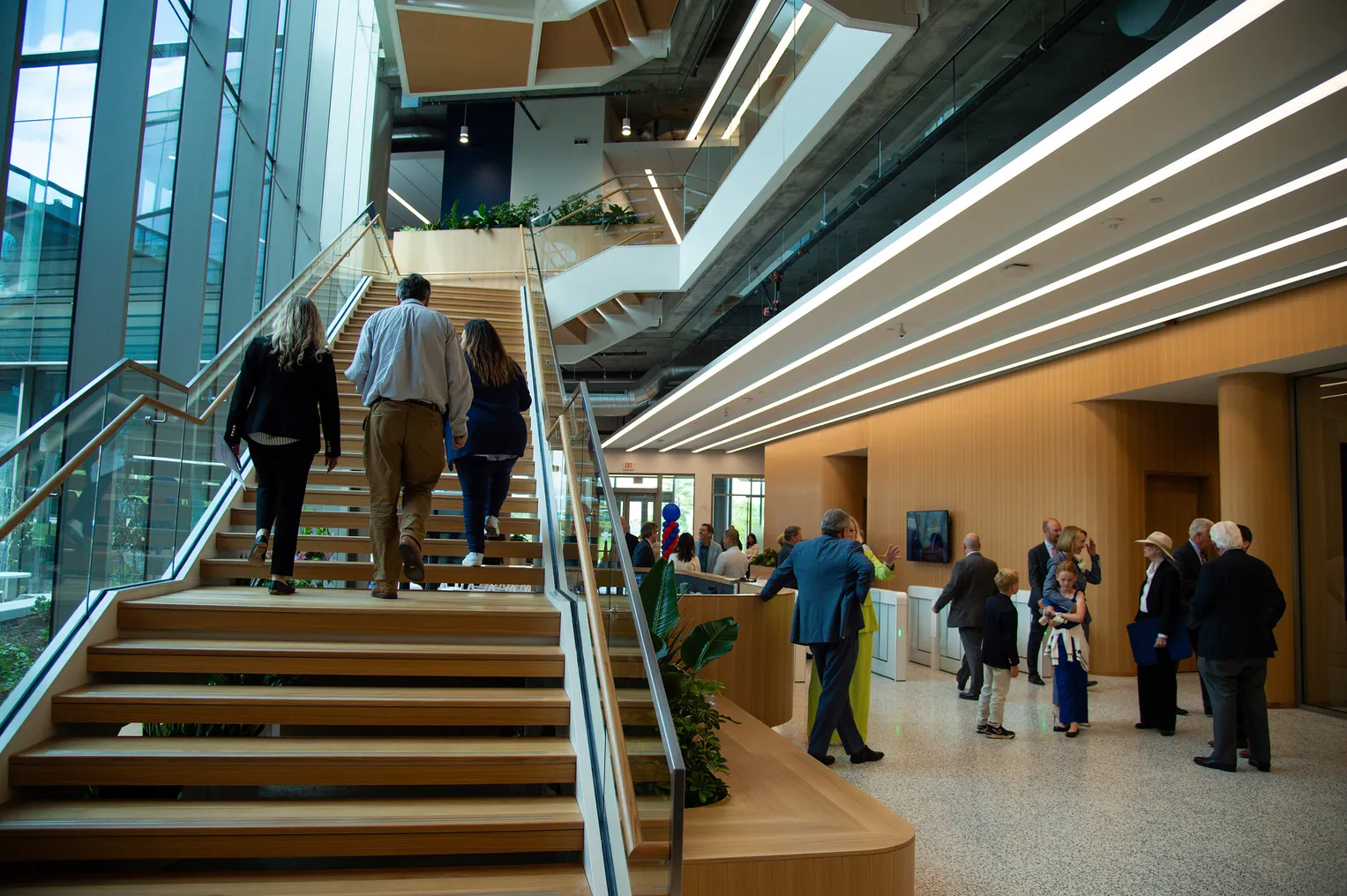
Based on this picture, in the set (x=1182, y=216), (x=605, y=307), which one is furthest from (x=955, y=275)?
(x=605, y=307)

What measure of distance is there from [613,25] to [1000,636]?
12.8m

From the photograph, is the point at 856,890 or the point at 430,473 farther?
the point at 430,473

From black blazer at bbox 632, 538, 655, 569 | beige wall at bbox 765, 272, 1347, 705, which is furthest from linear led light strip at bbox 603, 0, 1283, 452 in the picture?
black blazer at bbox 632, 538, 655, 569

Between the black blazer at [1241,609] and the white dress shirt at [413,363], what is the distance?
5314 millimetres

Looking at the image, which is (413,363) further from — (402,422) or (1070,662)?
(1070,662)

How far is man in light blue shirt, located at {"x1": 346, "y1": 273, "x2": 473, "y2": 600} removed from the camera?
15.2 ft

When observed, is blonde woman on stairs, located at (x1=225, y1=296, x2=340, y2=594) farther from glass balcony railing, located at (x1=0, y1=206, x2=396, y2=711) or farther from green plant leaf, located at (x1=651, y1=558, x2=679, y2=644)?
green plant leaf, located at (x1=651, y1=558, x2=679, y2=644)

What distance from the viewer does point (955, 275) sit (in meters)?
8.34

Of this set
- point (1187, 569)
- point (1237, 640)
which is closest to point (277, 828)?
point (1237, 640)

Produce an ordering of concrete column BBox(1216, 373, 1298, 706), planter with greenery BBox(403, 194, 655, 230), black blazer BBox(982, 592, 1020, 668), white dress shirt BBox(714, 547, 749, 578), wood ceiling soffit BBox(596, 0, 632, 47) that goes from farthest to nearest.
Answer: planter with greenery BBox(403, 194, 655, 230), wood ceiling soffit BBox(596, 0, 632, 47), white dress shirt BBox(714, 547, 749, 578), concrete column BBox(1216, 373, 1298, 706), black blazer BBox(982, 592, 1020, 668)

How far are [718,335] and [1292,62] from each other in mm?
9087

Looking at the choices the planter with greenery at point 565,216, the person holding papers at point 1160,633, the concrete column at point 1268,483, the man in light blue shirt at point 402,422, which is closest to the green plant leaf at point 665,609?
the man in light blue shirt at point 402,422

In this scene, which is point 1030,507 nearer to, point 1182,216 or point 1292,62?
point 1182,216

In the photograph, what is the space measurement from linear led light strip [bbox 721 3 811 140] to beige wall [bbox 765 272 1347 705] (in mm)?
4982
